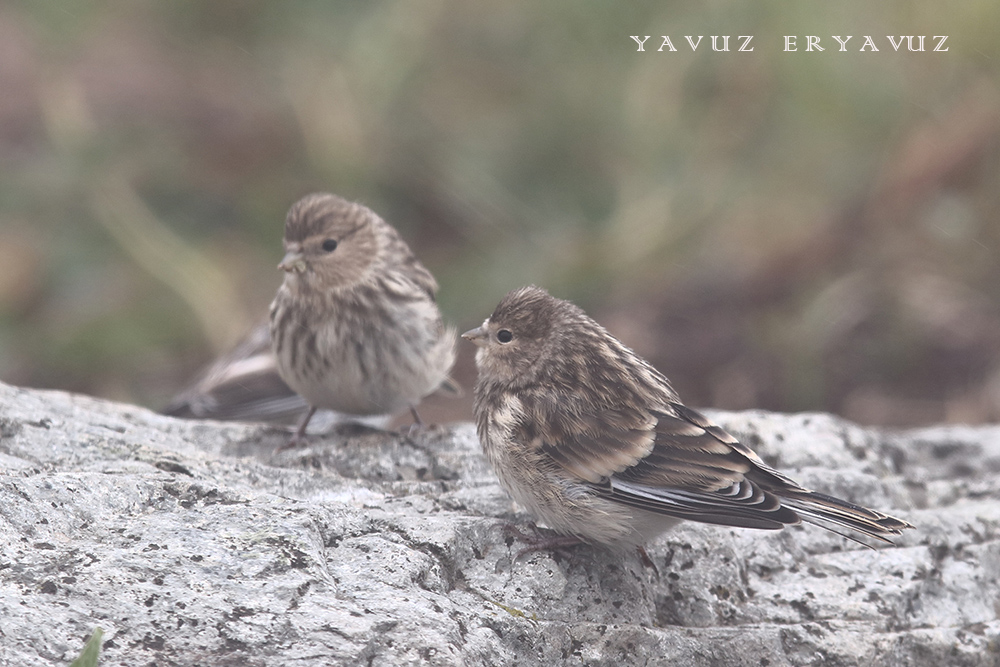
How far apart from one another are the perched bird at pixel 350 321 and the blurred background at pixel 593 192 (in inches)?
62.7

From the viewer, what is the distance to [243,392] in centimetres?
579

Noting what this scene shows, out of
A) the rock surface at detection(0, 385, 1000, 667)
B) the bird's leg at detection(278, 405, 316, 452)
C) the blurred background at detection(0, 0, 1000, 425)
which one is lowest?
the rock surface at detection(0, 385, 1000, 667)

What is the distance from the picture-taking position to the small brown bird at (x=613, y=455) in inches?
127

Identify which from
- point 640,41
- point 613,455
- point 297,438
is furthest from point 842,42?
point 613,455

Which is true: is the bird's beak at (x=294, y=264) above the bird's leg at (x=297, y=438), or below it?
above

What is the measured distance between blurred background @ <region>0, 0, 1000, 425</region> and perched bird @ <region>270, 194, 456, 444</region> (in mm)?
1594

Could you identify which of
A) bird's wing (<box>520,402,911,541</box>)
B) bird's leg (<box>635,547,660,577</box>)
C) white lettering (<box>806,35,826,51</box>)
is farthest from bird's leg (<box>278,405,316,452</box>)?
white lettering (<box>806,35,826,51</box>)

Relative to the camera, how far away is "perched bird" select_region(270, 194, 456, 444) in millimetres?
4848

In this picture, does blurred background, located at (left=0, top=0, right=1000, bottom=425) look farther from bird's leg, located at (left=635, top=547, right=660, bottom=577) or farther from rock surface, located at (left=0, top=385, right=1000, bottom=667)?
bird's leg, located at (left=635, top=547, right=660, bottom=577)

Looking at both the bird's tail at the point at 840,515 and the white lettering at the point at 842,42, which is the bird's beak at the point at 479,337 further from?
the white lettering at the point at 842,42

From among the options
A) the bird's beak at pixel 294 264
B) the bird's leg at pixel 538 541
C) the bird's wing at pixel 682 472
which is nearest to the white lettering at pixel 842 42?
the bird's beak at pixel 294 264

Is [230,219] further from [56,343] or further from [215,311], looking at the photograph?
[56,343]

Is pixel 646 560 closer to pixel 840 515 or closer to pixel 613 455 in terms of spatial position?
pixel 613 455

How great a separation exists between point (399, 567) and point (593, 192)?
17.2ft
